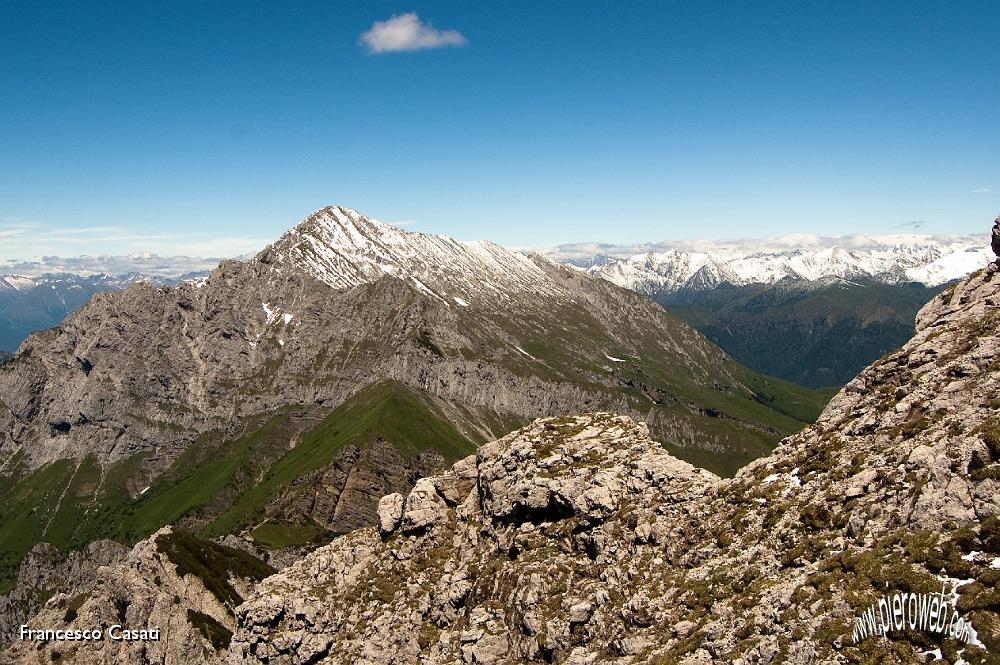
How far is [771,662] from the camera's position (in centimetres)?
3769

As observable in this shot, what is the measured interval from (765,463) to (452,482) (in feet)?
112

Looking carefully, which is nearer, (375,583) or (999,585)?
(999,585)

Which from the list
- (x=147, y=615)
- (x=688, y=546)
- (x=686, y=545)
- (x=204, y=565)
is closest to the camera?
(x=688, y=546)

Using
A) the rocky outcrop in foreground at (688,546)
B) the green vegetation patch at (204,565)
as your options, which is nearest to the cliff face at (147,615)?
the green vegetation patch at (204,565)

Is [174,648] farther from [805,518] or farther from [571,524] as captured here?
[805,518]

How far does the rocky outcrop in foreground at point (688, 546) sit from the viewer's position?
37188 mm

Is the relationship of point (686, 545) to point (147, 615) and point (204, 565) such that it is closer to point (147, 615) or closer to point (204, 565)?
point (147, 615)

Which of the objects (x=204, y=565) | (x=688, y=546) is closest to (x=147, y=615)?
(x=204, y=565)

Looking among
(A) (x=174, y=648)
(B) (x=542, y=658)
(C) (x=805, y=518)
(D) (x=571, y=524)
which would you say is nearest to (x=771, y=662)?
(C) (x=805, y=518)

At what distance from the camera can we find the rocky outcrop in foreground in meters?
37.2

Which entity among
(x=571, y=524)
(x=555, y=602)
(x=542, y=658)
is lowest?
(x=542, y=658)

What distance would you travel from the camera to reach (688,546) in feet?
171

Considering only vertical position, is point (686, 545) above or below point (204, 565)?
above

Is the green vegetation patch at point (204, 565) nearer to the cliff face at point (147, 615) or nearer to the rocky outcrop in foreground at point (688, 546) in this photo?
the cliff face at point (147, 615)
